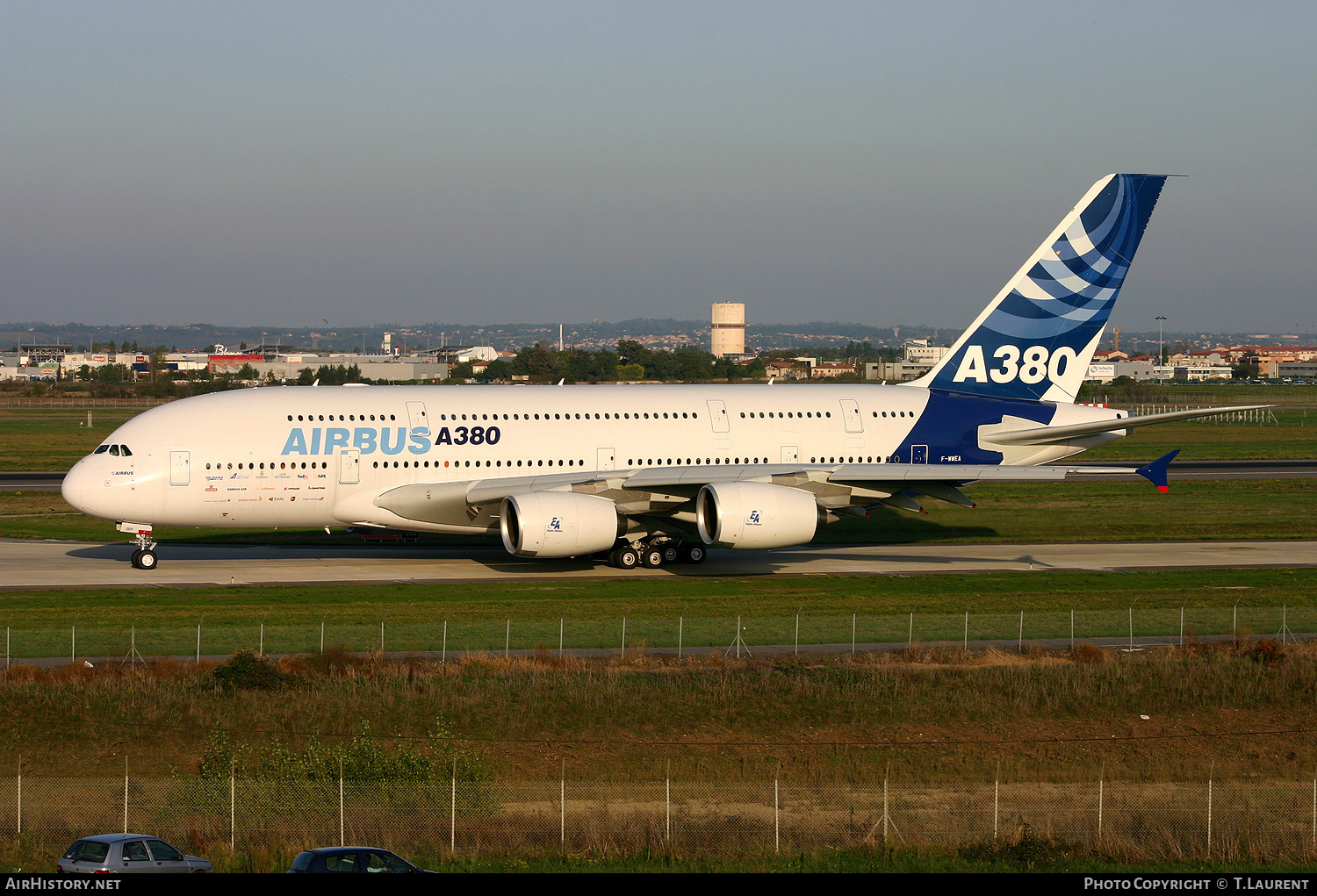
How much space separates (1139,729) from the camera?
81.4ft

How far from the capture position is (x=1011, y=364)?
4462 centimetres

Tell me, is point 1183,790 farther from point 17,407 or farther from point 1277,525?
point 17,407

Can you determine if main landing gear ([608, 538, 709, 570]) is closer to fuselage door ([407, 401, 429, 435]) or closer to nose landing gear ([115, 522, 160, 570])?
fuselage door ([407, 401, 429, 435])

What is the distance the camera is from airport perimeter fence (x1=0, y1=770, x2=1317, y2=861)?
18359 mm

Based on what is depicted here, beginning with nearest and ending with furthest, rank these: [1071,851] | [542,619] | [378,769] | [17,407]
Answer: [1071,851]
[378,769]
[542,619]
[17,407]

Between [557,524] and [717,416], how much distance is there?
26.4ft

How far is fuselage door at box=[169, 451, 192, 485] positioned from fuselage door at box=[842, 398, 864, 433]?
838 inches

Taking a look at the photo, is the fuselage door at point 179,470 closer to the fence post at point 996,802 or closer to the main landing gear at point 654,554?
the main landing gear at point 654,554

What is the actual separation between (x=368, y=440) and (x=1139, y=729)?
24.0 m

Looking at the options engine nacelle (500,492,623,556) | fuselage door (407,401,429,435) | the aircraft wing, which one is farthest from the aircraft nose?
engine nacelle (500,492,623,556)

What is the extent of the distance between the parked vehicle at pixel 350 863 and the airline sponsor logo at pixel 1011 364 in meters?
33.8

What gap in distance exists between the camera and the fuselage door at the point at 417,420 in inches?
1544

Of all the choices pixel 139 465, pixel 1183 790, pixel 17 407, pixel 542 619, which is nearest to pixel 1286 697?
pixel 1183 790

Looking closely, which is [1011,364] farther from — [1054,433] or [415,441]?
[415,441]
